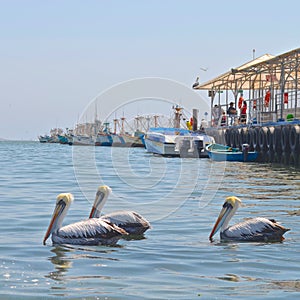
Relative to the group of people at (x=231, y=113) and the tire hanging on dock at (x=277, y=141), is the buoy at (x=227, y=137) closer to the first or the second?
the group of people at (x=231, y=113)

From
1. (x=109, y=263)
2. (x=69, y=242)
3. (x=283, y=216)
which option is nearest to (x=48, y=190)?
(x=283, y=216)

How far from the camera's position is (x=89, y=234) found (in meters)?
11.1

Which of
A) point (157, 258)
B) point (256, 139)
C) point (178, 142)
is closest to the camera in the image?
point (157, 258)

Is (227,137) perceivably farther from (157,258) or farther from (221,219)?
(157,258)

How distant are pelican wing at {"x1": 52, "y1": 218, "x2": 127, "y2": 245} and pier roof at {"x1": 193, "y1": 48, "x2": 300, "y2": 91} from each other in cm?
2339

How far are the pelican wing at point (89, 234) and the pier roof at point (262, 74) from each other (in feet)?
76.7

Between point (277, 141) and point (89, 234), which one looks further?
point (277, 141)

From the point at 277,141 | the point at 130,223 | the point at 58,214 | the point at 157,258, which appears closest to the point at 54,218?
the point at 58,214

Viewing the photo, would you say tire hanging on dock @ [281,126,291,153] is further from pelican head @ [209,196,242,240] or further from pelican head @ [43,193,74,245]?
pelican head @ [43,193,74,245]

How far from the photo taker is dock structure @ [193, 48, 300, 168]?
34.9 meters

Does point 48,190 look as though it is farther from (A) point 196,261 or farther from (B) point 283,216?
(A) point 196,261

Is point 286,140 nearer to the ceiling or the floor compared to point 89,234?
nearer to the ceiling

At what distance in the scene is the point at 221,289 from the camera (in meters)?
→ 8.46

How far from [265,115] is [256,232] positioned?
29.3m
